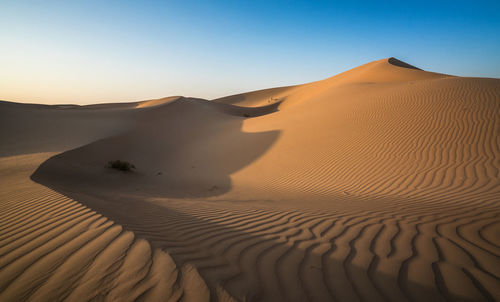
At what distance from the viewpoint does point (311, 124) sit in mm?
12008

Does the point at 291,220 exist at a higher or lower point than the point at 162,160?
higher

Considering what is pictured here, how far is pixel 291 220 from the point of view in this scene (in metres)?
3.36

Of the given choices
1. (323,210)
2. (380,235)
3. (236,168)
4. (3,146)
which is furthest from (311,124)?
(3,146)

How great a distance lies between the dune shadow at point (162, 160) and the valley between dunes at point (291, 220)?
0.43ft

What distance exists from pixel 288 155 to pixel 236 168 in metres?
2.36

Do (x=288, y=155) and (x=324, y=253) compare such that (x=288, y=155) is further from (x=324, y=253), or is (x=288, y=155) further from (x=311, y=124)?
(x=324, y=253)

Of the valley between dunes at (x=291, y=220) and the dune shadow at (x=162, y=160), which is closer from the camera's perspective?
the valley between dunes at (x=291, y=220)

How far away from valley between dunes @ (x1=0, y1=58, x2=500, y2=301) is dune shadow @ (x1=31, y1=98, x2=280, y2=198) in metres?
0.13

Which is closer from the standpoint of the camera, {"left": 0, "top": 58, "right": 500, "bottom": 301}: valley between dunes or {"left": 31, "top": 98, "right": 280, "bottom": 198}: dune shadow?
{"left": 0, "top": 58, "right": 500, "bottom": 301}: valley between dunes

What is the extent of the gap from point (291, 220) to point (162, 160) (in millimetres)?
10339

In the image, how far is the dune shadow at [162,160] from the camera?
21.4 ft

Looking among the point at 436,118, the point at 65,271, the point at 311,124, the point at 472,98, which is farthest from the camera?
the point at 311,124

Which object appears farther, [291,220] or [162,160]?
[162,160]

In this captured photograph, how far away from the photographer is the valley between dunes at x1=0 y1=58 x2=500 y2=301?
1.65 m
